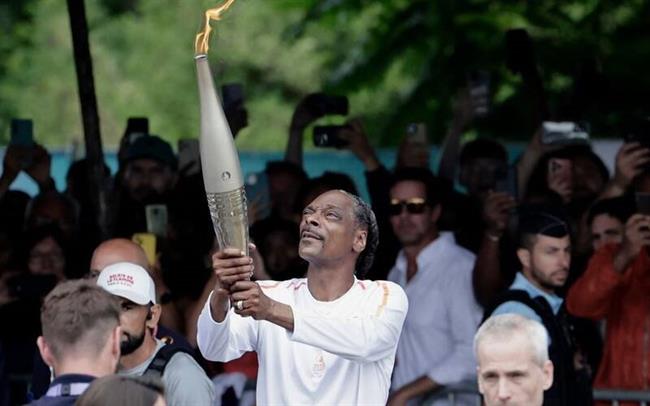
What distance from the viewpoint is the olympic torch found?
6875mm

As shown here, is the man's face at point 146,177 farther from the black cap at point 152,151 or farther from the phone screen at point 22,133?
the phone screen at point 22,133

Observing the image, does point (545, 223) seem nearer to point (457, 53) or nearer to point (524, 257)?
point (524, 257)

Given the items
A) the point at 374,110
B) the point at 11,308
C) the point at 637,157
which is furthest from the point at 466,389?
the point at 374,110

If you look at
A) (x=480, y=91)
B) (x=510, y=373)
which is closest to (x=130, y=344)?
(x=510, y=373)

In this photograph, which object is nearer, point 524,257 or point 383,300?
point 383,300

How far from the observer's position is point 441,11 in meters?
14.7

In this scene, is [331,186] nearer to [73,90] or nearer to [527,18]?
[527,18]

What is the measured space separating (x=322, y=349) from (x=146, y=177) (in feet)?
14.2

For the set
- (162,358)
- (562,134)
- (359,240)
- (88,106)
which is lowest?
(162,358)

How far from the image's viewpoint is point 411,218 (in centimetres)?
1047

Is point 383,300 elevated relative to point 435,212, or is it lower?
lower

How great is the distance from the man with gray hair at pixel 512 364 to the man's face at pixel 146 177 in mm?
4680

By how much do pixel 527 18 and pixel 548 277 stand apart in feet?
19.1

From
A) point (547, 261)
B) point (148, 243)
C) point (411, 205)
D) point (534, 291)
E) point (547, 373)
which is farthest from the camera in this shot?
point (411, 205)
